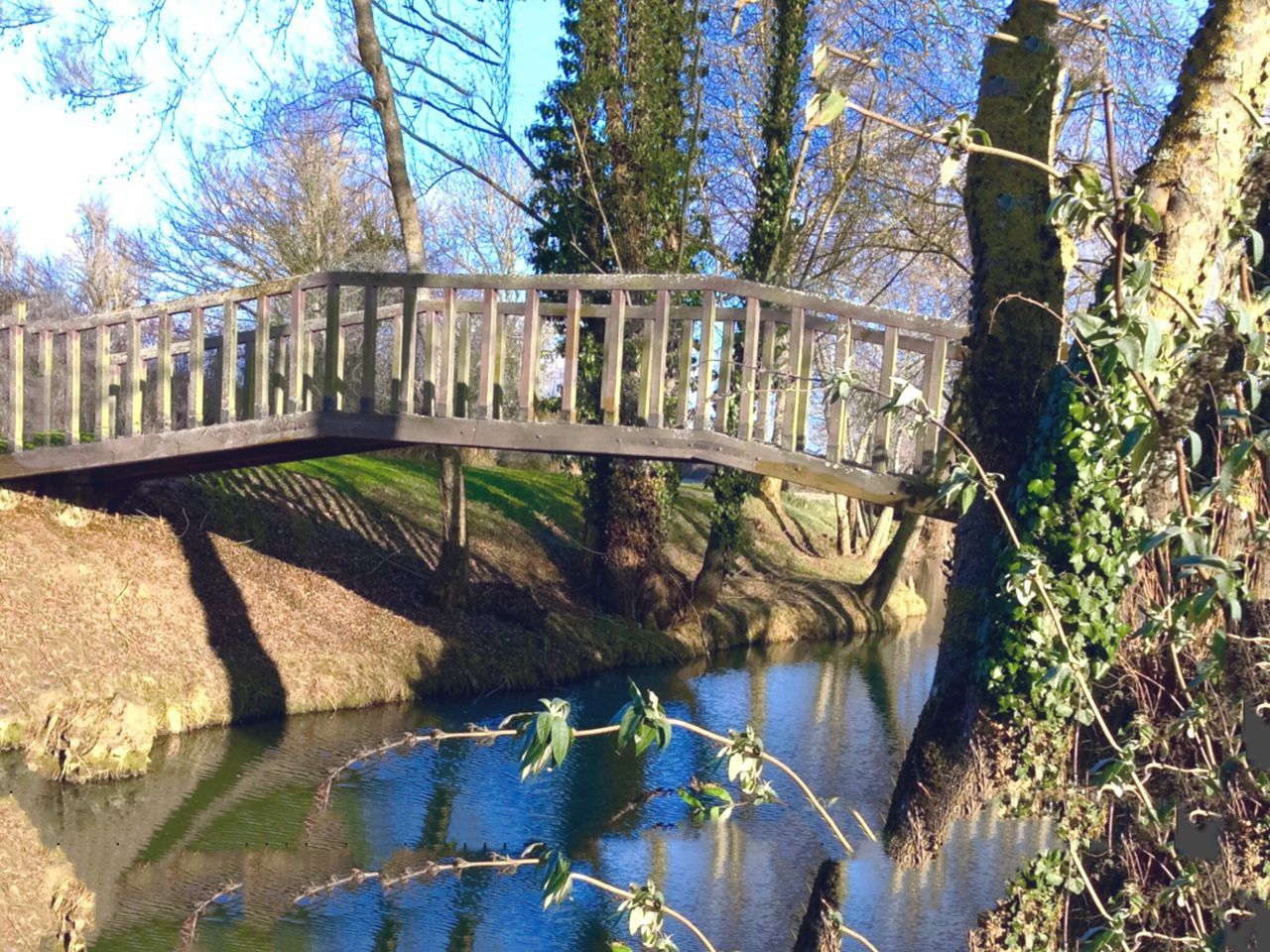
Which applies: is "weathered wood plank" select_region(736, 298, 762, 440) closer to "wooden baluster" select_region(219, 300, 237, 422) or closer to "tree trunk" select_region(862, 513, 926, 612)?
"wooden baluster" select_region(219, 300, 237, 422)

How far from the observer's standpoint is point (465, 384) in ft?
35.5

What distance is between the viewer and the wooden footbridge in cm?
928

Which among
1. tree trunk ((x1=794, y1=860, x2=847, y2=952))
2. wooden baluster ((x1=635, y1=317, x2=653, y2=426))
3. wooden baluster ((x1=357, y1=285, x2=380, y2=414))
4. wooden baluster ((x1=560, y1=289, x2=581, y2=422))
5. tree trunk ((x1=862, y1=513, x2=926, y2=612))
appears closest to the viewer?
tree trunk ((x1=794, y1=860, x2=847, y2=952))

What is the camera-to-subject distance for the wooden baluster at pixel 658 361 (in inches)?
388

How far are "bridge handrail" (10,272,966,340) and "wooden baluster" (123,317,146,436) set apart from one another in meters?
0.15

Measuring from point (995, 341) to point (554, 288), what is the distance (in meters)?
3.72

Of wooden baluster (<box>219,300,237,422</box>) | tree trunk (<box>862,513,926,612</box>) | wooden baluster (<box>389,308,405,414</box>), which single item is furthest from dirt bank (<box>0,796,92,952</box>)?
tree trunk (<box>862,513,926,612</box>)

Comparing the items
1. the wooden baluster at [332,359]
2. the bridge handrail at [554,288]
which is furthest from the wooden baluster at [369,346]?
the wooden baluster at [332,359]

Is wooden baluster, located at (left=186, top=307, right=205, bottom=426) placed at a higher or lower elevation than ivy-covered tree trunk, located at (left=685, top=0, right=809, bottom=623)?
lower

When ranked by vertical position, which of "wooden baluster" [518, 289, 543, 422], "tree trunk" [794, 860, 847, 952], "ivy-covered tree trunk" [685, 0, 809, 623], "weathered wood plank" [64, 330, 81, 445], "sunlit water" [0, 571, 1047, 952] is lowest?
"sunlit water" [0, 571, 1047, 952]

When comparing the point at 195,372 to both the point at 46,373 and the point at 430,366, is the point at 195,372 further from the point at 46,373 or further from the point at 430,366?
the point at 430,366

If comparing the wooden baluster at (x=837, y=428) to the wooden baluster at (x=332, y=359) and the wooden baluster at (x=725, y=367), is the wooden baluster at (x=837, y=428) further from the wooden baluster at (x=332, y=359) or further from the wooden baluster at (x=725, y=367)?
the wooden baluster at (x=332, y=359)

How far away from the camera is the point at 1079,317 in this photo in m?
3.09

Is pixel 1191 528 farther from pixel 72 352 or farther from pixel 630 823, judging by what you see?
pixel 72 352
